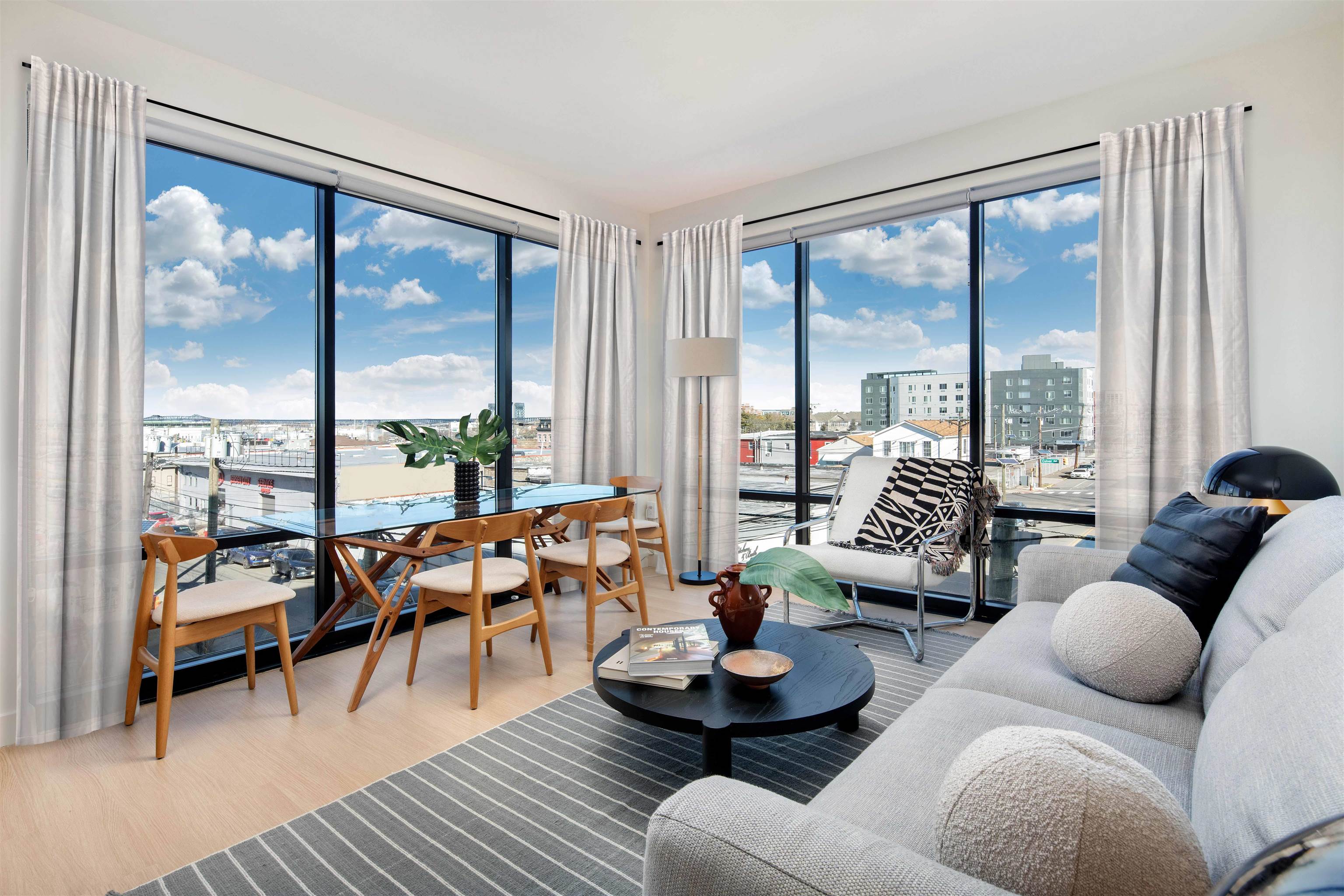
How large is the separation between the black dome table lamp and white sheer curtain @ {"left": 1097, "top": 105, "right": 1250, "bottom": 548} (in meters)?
0.70

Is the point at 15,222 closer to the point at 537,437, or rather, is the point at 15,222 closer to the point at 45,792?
the point at 45,792

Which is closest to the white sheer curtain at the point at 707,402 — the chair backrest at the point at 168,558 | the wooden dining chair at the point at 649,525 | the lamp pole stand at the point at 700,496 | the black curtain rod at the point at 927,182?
the lamp pole stand at the point at 700,496

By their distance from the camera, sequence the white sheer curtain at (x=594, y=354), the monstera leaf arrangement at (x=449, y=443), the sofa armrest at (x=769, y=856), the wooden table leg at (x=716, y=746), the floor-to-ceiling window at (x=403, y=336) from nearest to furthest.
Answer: the sofa armrest at (x=769, y=856)
the wooden table leg at (x=716, y=746)
the monstera leaf arrangement at (x=449, y=443)
the floor-to-ceiling window at (x=403, y=336)
the white sheer curtain at (x=594, y=354)

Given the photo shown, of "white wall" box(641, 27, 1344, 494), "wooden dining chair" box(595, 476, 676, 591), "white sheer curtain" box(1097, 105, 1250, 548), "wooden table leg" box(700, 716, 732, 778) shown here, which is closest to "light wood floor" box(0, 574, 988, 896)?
"wooden table leg" box(700, 716, 732, 778)

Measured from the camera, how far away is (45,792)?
2.01 meters

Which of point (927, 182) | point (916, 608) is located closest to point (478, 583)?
point (916, 608)

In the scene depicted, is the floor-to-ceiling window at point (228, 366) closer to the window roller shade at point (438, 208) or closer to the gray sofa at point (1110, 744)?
the window roller shade at point (438, 208)

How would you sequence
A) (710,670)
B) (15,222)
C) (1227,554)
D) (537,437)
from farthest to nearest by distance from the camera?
(537,437) < (15,222) < (710,670) < (1227,554)

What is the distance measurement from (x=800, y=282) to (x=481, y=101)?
85.5 inches

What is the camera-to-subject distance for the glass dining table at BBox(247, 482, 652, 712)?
102 inches

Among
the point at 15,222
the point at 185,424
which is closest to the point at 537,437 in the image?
the point at 185,424

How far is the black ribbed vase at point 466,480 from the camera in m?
3.34

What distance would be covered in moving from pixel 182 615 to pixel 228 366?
1.30 m

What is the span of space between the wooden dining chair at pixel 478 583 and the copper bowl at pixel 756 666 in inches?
41.1
